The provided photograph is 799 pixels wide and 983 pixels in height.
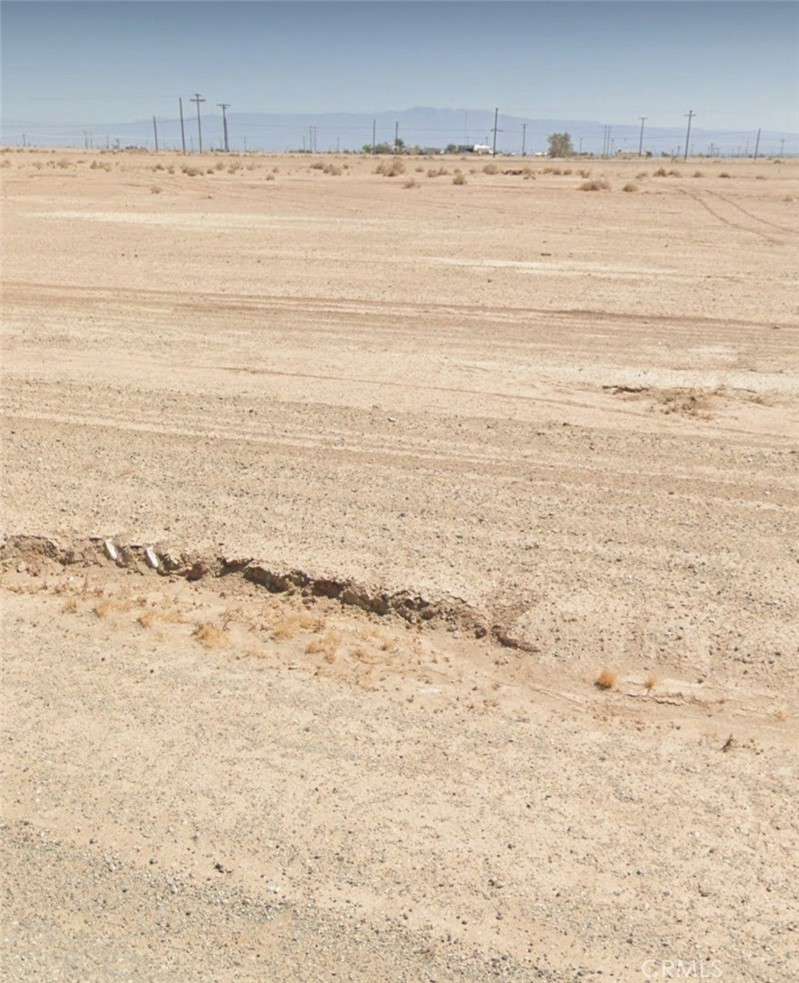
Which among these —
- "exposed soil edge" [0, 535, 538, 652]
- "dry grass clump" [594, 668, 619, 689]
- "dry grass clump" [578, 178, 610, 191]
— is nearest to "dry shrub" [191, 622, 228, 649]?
"exposed soil edge" [0, 535, 538, 652]

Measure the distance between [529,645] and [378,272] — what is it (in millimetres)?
14204

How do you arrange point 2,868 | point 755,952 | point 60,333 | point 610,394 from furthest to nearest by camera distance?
1. point 60,333
2. point 610,394
3. point 2,868
4. point 755,952

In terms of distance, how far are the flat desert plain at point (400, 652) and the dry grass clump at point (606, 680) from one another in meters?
0.02

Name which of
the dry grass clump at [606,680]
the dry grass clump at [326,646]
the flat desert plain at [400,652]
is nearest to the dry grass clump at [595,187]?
the flat desert plain at [400,652]

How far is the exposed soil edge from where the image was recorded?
6961 mm

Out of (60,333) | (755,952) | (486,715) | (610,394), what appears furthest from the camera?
(60,333)

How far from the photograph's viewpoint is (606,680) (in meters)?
6.23

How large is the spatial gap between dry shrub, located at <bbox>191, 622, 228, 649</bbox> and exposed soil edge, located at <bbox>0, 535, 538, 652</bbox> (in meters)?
0.67

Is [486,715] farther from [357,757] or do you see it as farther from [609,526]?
[609,526]

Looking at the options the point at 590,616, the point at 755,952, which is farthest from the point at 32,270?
the point at 755,952

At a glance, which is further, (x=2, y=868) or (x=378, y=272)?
(x=378, y=272)

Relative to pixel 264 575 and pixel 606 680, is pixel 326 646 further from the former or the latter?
pixel 606 680

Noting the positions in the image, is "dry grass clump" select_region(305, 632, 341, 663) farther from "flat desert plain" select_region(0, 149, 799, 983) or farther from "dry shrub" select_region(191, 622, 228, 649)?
"dry shrub" select_region(191, 622, 228, 649)

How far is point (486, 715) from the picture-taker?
596 cm
